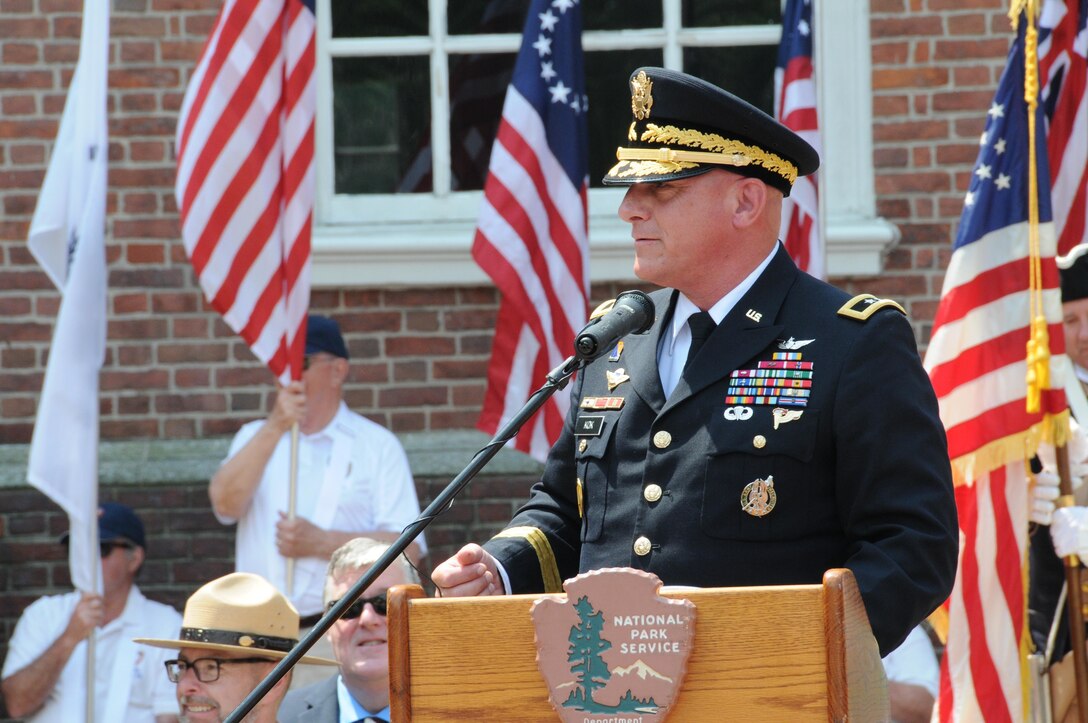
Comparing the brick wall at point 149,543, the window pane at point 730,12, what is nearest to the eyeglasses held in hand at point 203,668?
the brick wall at point 149,543

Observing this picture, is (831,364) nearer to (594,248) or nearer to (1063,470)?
(1063,470)

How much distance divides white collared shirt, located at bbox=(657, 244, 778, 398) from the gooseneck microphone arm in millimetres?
183

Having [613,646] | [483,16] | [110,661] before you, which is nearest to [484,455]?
[613,646]

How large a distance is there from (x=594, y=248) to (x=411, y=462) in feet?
3.92

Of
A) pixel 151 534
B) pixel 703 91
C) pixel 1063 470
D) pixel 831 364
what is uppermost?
pixel 703 91

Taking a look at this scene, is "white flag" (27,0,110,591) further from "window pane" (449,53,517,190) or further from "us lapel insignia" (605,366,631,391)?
"us lapel insignia" (605,366,631,391)

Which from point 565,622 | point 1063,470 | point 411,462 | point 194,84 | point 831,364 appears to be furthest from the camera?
point 411,462

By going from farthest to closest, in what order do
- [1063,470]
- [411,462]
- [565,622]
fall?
[411,462]
[1063,470]
[565,622]

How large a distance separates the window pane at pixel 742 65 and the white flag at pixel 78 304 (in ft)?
8.52

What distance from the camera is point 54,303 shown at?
7090 mm

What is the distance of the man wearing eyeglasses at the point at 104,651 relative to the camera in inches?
243

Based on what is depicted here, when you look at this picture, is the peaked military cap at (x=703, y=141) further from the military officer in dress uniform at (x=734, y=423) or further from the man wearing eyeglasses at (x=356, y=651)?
the man wearing eyeglasses at (x=356, y=651)

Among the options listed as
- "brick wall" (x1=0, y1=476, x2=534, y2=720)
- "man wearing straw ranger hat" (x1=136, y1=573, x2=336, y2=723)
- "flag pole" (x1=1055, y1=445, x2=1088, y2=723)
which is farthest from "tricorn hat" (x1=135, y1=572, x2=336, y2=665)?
"flag pole" (x1=1055, y1=445, x2=1088, y2=723)

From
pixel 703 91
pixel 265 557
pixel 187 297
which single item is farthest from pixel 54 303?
pixel 703 91
